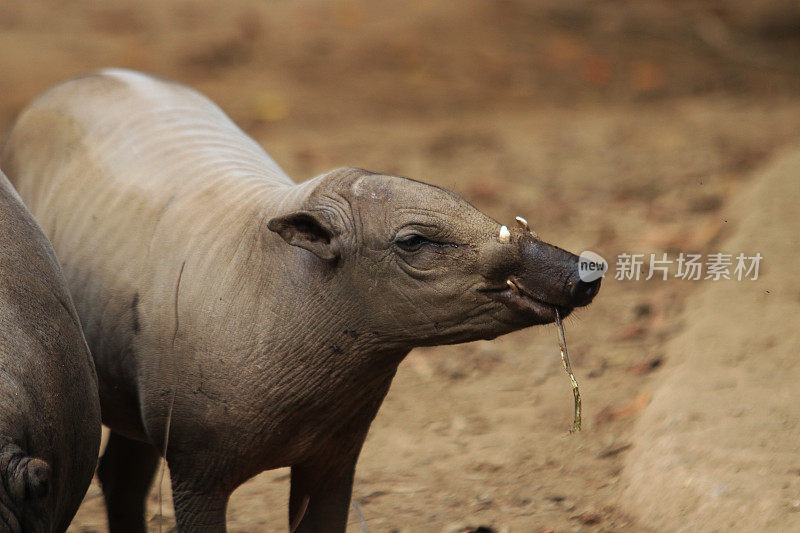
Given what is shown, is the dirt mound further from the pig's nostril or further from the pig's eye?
the pig's eye

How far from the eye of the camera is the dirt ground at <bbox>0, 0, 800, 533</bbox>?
17.1 feet

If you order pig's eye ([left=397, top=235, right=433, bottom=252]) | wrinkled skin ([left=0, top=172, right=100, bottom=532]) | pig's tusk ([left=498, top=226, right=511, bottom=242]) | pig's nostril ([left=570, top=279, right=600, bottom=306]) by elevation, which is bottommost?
wrinkled skin ([left=0, top=172, right=100, bottom=532])

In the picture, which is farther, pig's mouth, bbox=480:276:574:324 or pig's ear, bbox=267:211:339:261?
pig's ear, bbox=267:211:339:261

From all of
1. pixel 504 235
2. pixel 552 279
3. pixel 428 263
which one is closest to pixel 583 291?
pixel 552 279

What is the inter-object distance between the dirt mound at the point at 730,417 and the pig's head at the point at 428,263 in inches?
52.3

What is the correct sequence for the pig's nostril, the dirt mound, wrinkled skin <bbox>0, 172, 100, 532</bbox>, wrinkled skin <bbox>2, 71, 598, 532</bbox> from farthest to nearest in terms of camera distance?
the dirt mound, wrinkled skin <bbox>2, 71, 598, 532</bbox>, the pig's nostril, wrinkled skin <bbox>0, 172, 100, 532</bbox>

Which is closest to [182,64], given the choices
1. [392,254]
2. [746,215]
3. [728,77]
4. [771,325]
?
[728,77]

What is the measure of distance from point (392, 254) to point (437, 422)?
258 cm

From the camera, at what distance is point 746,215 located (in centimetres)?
701

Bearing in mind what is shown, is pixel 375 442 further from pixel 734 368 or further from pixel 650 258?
pixel 650 258

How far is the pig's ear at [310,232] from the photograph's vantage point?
3467mm

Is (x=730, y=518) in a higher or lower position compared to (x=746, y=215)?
lower

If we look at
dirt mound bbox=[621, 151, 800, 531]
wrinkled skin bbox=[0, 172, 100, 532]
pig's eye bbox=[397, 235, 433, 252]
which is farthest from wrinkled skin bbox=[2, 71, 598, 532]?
dirt mound bbox=[621, 151, 800, 531]

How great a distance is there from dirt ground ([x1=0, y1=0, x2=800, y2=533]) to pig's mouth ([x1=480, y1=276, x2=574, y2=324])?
142cm
